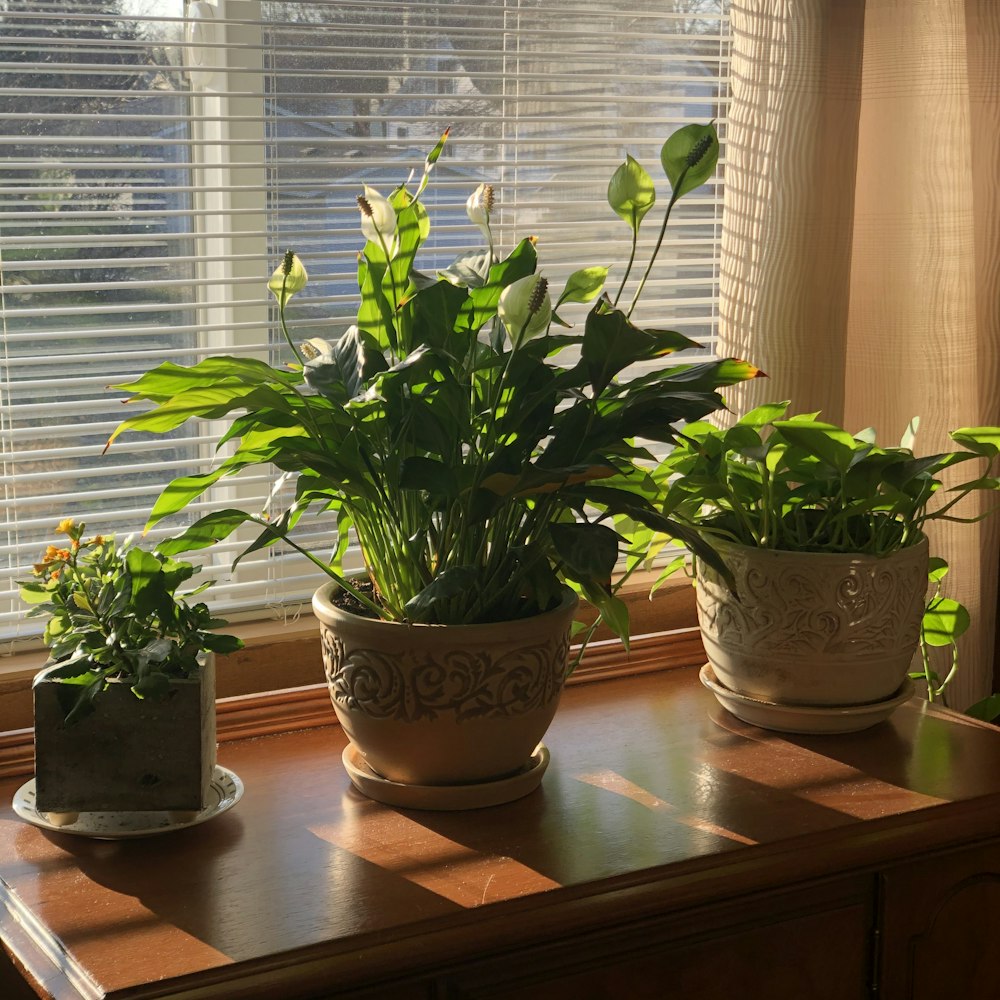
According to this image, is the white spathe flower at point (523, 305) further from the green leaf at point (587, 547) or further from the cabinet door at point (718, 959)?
the cabinet door at point (718, 959)

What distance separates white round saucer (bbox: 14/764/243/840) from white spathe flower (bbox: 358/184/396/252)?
18.7 inches

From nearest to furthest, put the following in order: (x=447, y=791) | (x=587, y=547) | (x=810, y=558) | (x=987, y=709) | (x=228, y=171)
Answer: (x=587, y=547), (x=447, y=791), (x=810, y=558), (x=228, y=171), (x=987, y=709)

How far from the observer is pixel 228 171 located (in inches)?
52.7

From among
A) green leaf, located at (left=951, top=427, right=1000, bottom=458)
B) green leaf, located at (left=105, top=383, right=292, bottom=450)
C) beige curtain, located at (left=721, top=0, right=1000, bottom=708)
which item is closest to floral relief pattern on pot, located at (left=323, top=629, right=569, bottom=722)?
green leaf, located at (left=105, top=383, right=292, bottom=450)

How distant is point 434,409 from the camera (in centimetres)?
105

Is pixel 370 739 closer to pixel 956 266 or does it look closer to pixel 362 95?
pixel 362 95

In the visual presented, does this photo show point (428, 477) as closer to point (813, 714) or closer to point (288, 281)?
point (288, 281)

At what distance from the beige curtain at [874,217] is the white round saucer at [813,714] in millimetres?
298

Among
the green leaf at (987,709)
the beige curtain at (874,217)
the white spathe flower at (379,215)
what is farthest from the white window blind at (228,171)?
the green leaf at (987,709)

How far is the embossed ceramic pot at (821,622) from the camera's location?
121cm

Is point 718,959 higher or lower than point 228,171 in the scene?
lower

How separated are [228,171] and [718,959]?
35.1 inches

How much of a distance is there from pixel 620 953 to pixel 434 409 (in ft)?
1.48

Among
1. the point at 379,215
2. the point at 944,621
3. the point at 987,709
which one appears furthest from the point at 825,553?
A: the point at 379,215
